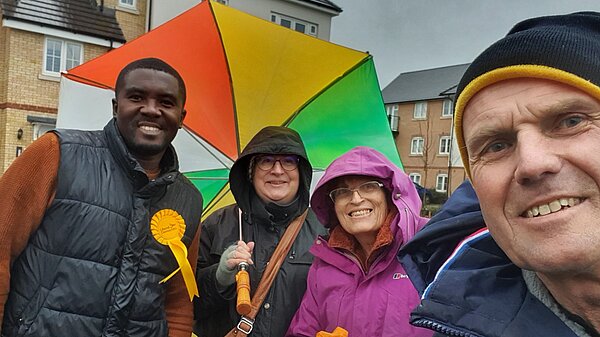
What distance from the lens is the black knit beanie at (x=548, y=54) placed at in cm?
102

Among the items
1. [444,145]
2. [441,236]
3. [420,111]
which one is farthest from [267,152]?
[420,111]

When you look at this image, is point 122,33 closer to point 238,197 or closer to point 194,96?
point 194,96

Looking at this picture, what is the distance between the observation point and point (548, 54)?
41.4 inches

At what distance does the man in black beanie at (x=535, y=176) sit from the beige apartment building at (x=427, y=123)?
32713 millimetres

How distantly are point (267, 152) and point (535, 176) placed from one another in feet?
6.70

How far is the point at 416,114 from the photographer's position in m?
38.8

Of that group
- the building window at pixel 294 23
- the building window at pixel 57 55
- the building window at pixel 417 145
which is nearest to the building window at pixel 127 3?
the building window at pixel 57 55

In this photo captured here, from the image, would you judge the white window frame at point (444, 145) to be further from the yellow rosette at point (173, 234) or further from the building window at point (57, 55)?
the yellow rosette at point (173, 234)

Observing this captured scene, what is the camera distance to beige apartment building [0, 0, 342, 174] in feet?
49.3

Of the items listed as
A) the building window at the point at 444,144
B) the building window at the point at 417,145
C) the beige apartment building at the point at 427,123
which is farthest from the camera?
the building window at the point at 417,145

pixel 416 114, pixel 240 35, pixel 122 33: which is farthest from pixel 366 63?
pixel 416 114

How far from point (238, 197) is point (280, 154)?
1.28 feet

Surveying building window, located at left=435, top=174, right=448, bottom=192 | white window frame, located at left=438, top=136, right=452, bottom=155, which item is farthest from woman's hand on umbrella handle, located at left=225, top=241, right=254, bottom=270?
white window frame, located at left=438, top=136, right=452, bottom=155

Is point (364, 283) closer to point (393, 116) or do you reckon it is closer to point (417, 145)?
point (417, 145)
